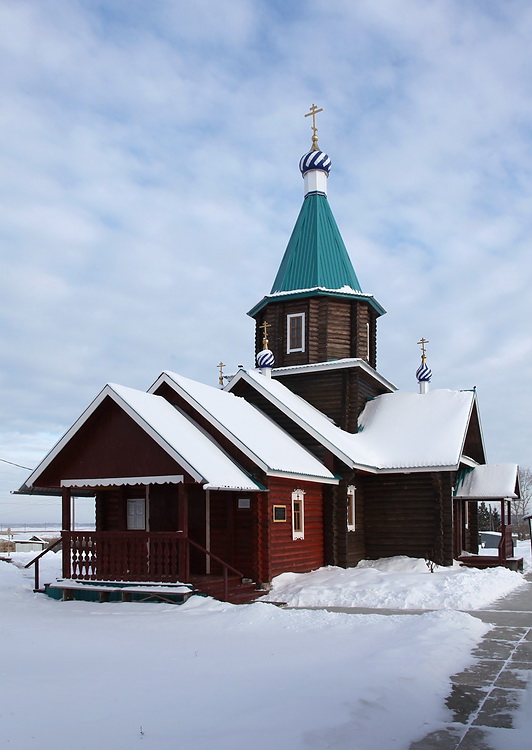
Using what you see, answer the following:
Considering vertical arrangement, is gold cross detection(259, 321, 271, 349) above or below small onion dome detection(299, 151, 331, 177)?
below

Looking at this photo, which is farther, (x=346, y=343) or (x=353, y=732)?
(x=346, y=343)

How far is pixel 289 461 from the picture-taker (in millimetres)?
17062

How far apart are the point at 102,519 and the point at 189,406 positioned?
157 inches

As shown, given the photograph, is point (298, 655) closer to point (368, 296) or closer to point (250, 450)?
point (250, 450)

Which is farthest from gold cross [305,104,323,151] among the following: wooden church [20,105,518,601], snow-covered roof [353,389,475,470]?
snow-covered roof [353,389,475,470]

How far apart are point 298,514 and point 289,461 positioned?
1.76 metres

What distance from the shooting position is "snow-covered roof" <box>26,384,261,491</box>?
13969 millimetres

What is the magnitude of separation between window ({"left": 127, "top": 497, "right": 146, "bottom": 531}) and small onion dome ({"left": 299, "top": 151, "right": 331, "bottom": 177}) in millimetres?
13759

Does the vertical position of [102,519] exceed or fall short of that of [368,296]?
it falls short

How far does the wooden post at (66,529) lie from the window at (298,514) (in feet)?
17.3

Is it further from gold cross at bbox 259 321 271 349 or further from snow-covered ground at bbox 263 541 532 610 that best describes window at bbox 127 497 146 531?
gold cross at bbox 259 321 271 349

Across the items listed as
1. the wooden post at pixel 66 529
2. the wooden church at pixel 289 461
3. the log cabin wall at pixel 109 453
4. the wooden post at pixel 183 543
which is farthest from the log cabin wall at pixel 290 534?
the wooden post at pixel 66 529

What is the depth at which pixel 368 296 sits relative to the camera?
23391mm

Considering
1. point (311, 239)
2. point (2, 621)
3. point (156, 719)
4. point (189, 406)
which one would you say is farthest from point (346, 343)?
point (156, 719)
